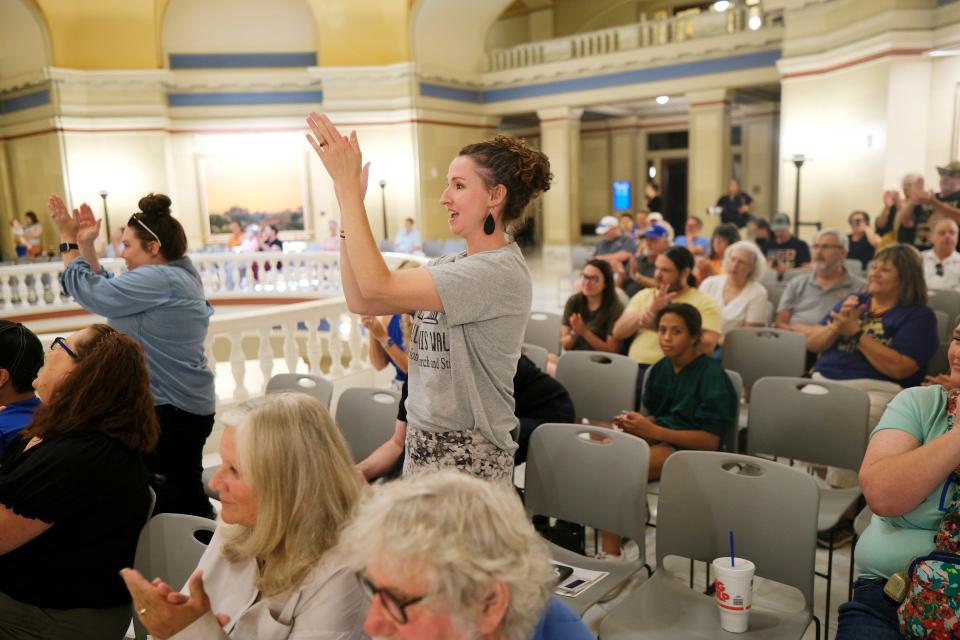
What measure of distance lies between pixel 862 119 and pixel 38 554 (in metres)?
9.62

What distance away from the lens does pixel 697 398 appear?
9.81 ft

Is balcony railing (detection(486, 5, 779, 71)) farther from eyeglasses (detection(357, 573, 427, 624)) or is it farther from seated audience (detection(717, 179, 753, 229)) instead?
eyeglasses (detection(357, 573, 427, 624))

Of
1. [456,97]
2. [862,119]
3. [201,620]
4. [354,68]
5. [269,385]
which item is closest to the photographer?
[201,620]

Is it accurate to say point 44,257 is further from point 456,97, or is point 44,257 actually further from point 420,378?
point 420,378

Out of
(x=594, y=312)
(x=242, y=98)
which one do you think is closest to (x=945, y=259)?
(x=594, y=312)

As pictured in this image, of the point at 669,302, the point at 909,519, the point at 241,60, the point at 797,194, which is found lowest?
the point at 909,519

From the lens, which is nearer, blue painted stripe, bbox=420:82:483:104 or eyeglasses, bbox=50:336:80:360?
eyeglasses, bbox=50:336:80:360

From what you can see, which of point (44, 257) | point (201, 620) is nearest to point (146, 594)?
point (201, 620)

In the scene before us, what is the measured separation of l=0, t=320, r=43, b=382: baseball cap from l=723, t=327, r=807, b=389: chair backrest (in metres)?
3.31

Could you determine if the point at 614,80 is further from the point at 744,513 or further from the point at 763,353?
the point at 744,513

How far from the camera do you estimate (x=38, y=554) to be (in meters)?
1.83

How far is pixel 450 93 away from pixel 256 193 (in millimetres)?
4331

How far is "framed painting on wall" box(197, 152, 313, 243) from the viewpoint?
46.3 feet

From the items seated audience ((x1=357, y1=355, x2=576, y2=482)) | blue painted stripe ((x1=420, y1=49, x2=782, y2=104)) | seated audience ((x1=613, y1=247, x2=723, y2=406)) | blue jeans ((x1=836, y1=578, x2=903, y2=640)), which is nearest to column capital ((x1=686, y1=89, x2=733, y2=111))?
blue painted stripe ((x1=420, y1=49, x2=782, y2=104))
